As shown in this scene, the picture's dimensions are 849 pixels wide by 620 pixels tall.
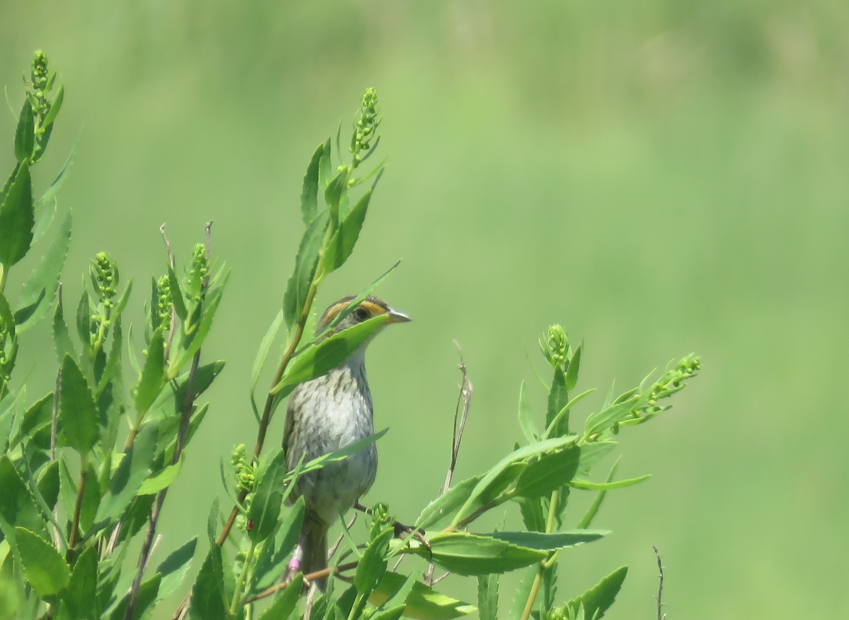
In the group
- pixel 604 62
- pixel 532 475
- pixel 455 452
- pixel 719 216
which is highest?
pixel 604 62

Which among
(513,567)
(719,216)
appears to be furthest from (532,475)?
(719,216)

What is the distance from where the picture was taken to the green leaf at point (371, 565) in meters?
1.09

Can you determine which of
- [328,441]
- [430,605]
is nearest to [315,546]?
[328,441]

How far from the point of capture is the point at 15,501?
1.01 m

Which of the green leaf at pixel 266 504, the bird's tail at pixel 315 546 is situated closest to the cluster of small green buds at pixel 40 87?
the green leaf at pixel 266 504

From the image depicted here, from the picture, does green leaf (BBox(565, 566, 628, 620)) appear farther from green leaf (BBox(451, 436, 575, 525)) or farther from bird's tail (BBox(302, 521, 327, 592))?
bird's tail (BBox(302, 521, 327, 592))

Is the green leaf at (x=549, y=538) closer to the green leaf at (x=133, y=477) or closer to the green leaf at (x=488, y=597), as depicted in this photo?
the green leaf at (x=488, y=597)

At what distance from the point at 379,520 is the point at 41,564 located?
354 millimetres

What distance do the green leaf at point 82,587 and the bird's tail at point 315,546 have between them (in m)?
2.02

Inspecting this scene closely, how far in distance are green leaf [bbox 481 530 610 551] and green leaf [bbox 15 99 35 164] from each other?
753 mm

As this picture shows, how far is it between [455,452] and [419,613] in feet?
1.20

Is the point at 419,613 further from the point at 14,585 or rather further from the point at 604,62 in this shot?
the point at 604,62

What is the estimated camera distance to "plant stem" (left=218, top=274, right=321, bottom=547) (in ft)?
3.72

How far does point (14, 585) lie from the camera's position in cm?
96
